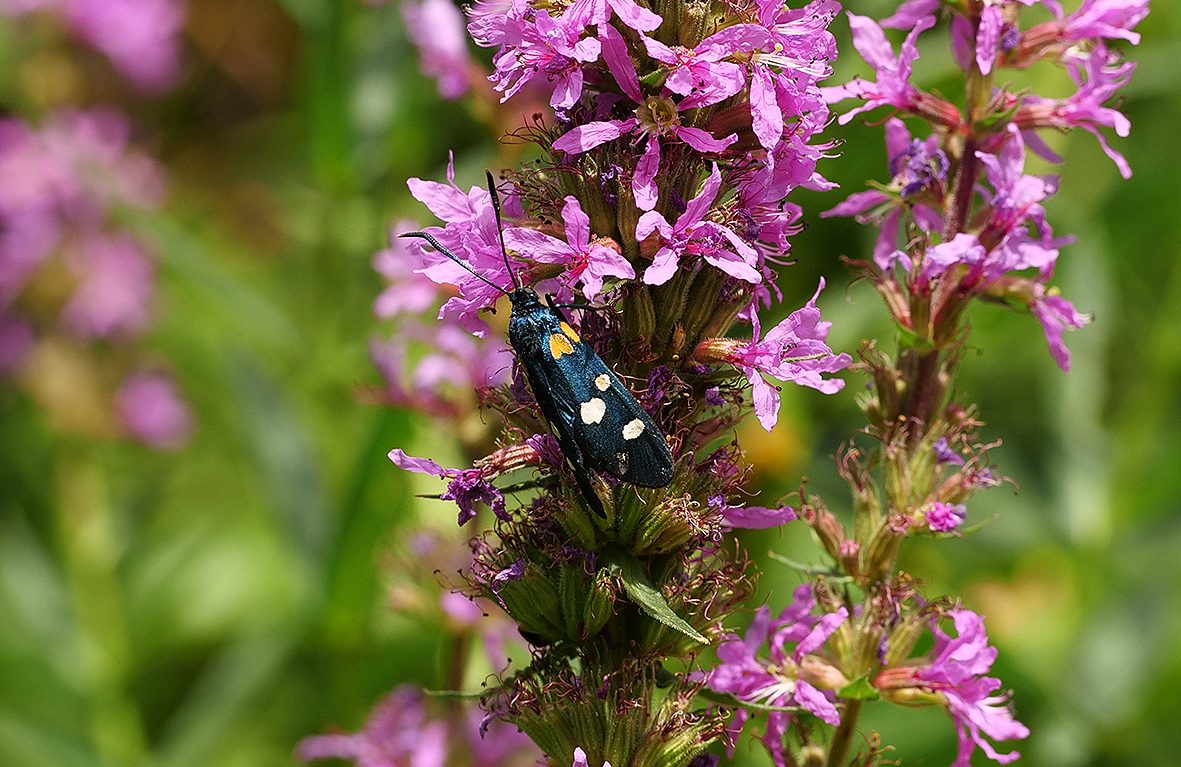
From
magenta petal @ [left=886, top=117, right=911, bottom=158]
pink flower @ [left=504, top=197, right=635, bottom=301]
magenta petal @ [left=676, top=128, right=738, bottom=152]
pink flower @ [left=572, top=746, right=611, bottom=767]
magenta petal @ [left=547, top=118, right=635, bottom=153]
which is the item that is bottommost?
pink flower @ [left=572, top=746, right=611, bottom=767]

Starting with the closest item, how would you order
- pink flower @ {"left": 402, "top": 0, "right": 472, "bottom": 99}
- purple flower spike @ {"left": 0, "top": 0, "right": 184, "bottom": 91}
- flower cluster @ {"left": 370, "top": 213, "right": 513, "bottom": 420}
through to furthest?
flower cluster @ {"left": 370, "top": 213, "right": 513, "bottom": 420} < pink flower @ {"left": 402, "top": 0, "right": 472, "bottom": 99} < purple flower spike @ {"left": 0, "top": 0, "right": 184, "bottom": 91}

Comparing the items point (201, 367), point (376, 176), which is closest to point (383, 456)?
point (376, 176)

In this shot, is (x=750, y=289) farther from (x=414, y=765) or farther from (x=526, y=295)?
(x=414, y=765)

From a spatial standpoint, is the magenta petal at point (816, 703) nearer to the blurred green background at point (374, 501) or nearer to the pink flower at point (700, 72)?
the pink flower at point (700, 72)

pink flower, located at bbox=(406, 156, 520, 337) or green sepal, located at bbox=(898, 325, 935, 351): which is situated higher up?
pink flower, located at bbox=(406, 156, 520, 337)

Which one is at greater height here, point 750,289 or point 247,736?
point 750,289

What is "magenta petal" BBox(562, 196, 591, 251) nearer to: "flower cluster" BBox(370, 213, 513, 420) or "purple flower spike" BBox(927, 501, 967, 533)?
"purple flower spike" BBox(927, 501, 967, 533)

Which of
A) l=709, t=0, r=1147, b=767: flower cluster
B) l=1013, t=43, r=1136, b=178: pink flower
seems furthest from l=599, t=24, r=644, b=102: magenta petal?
l=1013, t=43, r=1136, b=178: pink flower

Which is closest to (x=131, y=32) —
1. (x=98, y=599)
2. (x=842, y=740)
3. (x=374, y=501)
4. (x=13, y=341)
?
(x=13, y=341)
